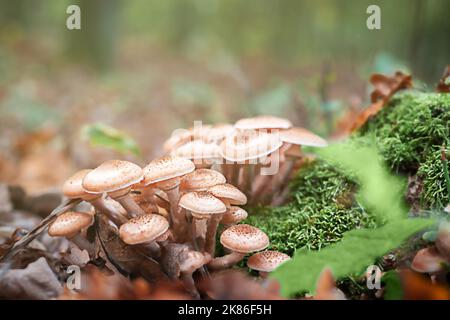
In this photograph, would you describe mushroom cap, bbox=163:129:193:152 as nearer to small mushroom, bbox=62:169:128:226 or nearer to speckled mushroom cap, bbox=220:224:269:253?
small mushroom, bbox=62:169:128:226

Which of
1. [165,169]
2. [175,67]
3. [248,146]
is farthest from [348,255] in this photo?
[175,67]

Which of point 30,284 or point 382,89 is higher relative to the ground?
point 382,89

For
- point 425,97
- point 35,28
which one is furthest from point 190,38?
point 425,97

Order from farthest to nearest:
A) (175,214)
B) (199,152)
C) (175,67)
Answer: (175,67), (199,152), (175,214)

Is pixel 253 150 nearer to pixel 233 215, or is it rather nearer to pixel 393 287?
pixel 233 215

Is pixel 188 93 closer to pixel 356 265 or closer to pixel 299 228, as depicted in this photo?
pixel 299 228

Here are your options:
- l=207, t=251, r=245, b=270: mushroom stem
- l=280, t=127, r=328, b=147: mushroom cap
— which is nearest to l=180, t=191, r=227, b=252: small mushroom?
l=207, t=251, r=245, b=270: mushroom stem
